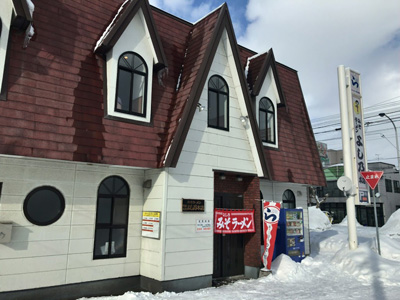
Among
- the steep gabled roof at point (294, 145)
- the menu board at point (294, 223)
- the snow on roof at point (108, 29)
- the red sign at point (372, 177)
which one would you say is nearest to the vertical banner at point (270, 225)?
the steep gabled roof at point (294, 145)

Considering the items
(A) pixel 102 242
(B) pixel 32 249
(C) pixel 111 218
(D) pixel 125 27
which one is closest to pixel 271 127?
(D) pixel 125 27

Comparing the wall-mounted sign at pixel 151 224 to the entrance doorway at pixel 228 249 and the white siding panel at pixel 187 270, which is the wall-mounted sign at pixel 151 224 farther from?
the entrance doorway at pixel 228 249

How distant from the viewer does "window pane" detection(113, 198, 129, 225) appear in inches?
352

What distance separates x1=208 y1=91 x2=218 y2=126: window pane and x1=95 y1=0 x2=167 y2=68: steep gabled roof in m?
1.91

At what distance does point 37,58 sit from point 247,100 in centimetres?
630

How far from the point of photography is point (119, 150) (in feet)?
27.3

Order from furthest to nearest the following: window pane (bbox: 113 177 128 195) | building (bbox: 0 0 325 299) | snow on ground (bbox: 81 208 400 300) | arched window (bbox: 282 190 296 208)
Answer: arched window (bbox: 282 190 296 208) → window pane (bbox: 113 177 128 195) → snow on ground (bbox: 81 208 400 300) → building (bbox: 0 0 325 299)

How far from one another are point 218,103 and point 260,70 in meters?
2.94

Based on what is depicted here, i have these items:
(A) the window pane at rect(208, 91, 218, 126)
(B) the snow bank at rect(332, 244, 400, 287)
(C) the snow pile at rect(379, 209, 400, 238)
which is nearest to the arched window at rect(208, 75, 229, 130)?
(A) the window pane at rect(208, 91, 218, 126)

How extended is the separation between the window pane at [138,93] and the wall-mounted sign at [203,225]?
358 centimetres

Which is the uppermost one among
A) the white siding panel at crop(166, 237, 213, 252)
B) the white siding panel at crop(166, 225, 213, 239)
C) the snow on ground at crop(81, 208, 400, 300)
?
the white siding panel at crop(166, 225, 213, 239)

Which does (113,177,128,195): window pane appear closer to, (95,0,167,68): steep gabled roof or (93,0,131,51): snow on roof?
(95,0,167,68): steep gabled roof

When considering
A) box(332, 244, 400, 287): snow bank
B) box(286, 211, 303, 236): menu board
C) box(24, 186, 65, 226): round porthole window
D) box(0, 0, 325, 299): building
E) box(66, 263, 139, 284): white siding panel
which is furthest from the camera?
box(286, 211, 303, 236): menu board

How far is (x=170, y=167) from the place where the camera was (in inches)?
343
